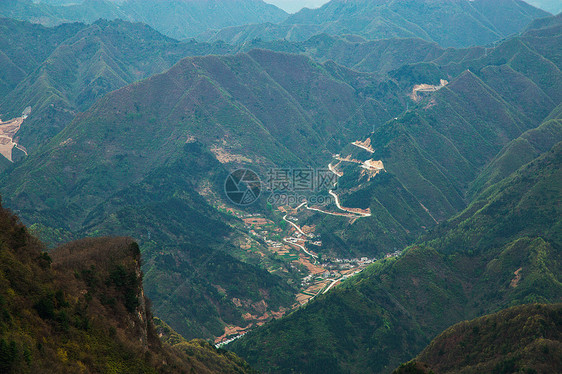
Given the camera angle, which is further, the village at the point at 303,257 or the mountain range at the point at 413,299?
the village at the point at 303,257

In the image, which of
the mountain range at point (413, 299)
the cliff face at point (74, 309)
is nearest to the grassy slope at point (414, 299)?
the mountain range at point (413, 299)

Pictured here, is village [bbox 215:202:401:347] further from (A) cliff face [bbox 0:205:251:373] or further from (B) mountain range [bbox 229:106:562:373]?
(A) cliff face [bbox 0:205:251:373]

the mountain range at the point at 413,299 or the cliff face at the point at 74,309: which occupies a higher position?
the cliff face at the point at 74,309

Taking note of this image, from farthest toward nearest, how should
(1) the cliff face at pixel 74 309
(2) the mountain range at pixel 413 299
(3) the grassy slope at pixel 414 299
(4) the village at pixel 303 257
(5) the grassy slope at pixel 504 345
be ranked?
(4) the village at pixel 303 257, (3) the grassy slope at pixel 414 299, (2) the mountain range at pixel 413 299, (5) the grassy slope at pixel 504 345, (1) the cliff face at pixel 74 309

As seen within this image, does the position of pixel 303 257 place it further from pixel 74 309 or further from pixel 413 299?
pixel 74 309

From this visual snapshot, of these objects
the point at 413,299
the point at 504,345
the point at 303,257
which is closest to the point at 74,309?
the point at 504,345

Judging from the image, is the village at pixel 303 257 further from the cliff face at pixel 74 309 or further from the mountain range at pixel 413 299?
the cliff face at pixel 74 309
